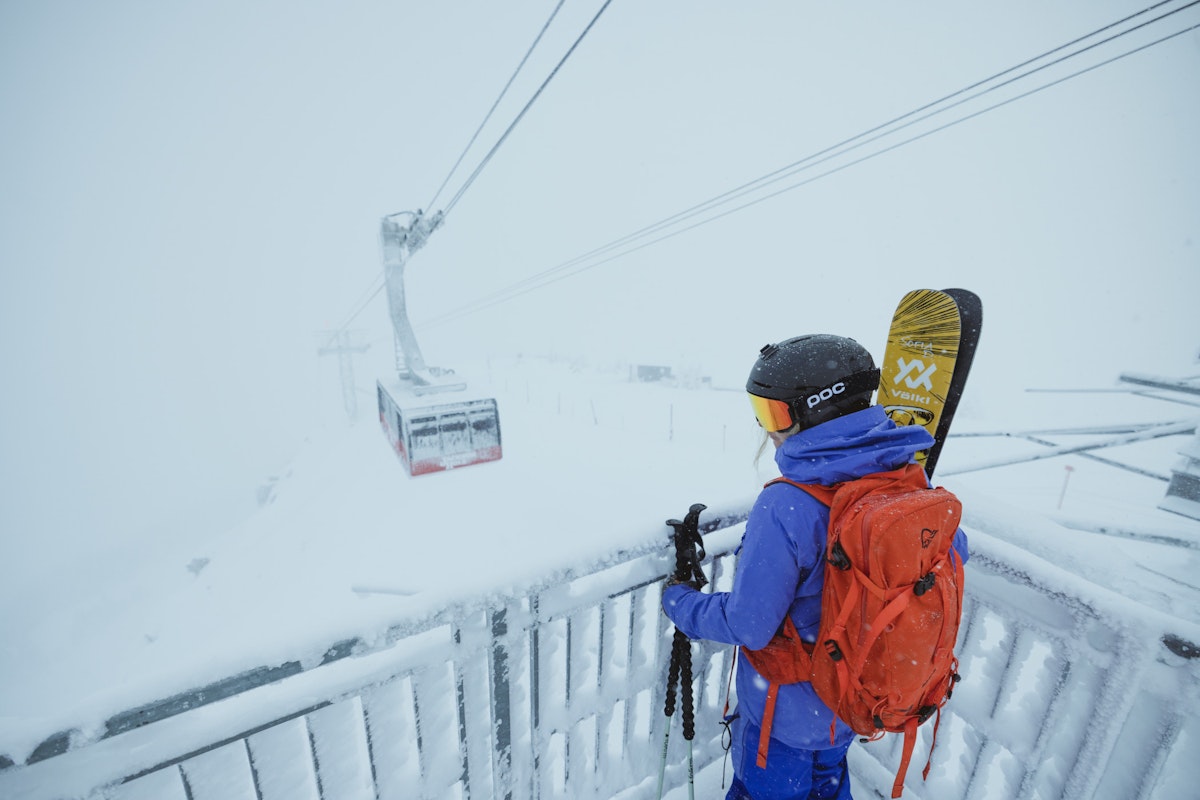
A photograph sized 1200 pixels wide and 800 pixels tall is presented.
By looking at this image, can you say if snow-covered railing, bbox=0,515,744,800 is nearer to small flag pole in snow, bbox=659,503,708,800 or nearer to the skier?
small flag pole in snow, bbox=659,503,708,800

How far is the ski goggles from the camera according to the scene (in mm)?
1863

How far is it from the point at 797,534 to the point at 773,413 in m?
0.48

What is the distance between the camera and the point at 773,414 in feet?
6.20

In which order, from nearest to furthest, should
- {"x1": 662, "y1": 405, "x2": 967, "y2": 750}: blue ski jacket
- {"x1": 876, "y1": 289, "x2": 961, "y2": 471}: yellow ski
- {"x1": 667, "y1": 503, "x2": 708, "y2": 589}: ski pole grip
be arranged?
{"x1": 662, "y1": 405, "x2": 967, "y2": 750}: blue ski jacket, {"x1": 667, "y1": 503, "x2": 708, "y2": 589}: ski pole grip, {"x1": 876, "y1": 289, "x2": 961, "y2": 471}: yellow ski

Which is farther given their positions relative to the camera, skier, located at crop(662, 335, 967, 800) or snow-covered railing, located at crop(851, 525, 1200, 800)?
skier, located at crop(662, 335, 967, 800)

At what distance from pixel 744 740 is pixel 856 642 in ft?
3.28

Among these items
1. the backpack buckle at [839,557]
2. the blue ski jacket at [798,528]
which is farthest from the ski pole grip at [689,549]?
the backpack buckle at [839,557]

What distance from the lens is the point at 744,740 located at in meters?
2.21

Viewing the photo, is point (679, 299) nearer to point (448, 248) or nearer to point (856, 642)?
point (856, 642)

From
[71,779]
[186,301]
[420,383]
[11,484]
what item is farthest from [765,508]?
[186,301]

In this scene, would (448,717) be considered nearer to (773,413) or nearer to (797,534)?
(797,534)

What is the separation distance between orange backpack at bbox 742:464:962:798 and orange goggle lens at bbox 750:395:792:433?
9.8 inches

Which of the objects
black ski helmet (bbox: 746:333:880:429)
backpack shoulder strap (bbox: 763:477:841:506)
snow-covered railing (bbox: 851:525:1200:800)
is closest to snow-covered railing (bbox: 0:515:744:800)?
backpack shoulder strap (bbox: 763:477:841:506)

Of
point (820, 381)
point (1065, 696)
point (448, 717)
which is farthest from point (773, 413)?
point (448, 717)
